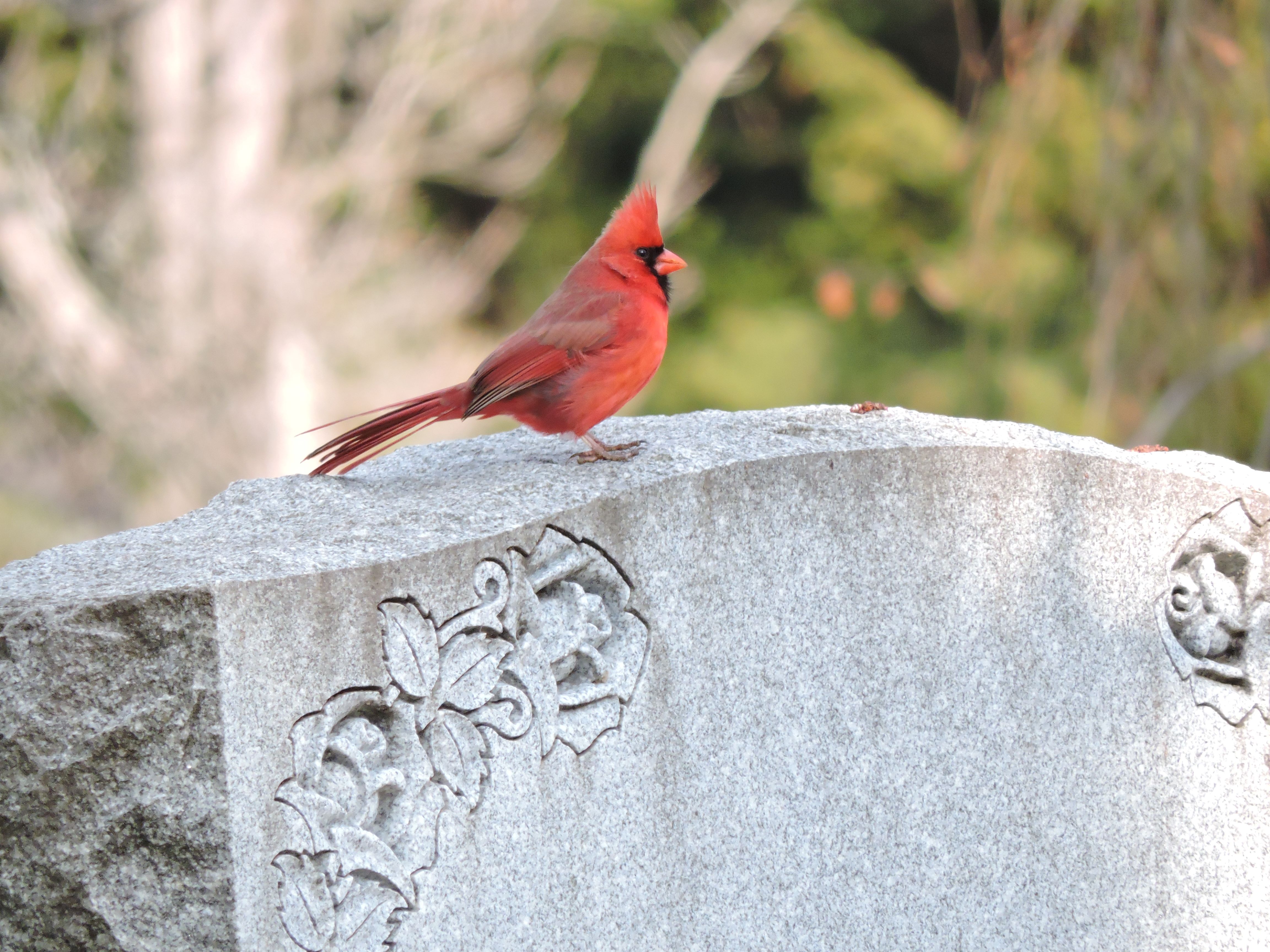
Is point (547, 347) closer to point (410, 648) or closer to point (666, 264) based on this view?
point (666, 264)

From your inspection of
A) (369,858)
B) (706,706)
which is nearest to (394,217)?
(706,706)

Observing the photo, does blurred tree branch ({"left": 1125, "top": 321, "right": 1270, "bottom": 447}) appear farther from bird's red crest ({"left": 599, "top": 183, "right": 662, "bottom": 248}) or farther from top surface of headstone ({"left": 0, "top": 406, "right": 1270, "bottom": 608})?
bird's red crest ({"left": 599, "top": 183, "right": 662, "bottom": 248})

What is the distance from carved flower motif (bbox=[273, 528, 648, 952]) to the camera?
6.26ft

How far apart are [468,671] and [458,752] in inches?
4.7

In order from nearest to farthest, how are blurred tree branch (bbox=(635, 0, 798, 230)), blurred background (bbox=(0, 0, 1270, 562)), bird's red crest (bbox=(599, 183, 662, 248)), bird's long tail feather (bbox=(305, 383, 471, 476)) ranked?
bird's long tail feather (bbox=(305, 383, 471, 476))
bird's red crest (bbox=(599, 183, 662, 248))
blurred background (bbox=(0, 0, 1270, 562))
blurred tree branch (bbox=(635, 0, 798, 230))

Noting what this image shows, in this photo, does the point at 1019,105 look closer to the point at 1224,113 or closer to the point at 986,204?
the point at 986,204

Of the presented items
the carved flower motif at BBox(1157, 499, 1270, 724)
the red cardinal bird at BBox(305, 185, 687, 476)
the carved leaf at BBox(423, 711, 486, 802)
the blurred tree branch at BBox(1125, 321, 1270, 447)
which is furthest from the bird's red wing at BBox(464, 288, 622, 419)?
the blurred tree branch at BBox(1125, 321, 1270, 447)

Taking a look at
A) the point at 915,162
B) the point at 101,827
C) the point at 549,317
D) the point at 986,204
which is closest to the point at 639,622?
the point at 549,317

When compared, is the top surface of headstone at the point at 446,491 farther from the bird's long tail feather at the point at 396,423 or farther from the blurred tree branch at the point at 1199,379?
the blurred tree branch at the point at 1199,379

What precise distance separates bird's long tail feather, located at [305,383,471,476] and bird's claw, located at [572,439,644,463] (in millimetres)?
222

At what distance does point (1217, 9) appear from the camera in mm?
3178

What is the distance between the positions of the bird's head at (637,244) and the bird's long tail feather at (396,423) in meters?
0.37

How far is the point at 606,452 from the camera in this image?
7.80 feet

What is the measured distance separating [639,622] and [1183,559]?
104 centimetres
